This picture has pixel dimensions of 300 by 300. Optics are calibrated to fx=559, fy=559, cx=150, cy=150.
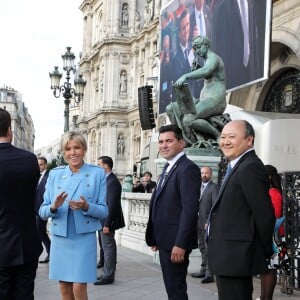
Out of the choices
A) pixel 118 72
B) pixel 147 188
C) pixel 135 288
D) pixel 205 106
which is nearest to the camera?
pixel 135 288

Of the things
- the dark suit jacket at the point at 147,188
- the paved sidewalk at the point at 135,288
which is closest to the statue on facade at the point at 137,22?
the dark suit jacket at the point at 147,188

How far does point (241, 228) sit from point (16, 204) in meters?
1.53

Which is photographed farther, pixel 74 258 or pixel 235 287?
pixel 74 258

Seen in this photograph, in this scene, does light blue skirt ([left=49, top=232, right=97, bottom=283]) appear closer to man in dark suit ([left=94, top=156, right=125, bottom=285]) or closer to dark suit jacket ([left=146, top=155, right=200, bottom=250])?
dark suit jacket ([left=146, top=155, right=200, bottom=250])

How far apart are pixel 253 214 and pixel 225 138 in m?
0.57

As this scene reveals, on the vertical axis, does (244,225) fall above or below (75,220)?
above

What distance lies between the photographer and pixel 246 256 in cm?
351

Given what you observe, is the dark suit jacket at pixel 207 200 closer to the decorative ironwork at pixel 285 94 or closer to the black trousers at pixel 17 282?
the black trousers at pixel 17 282

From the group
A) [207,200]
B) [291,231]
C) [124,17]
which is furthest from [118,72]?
[291,231]

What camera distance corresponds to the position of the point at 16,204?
12.6 feet

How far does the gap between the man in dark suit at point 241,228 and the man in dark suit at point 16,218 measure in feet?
4.15

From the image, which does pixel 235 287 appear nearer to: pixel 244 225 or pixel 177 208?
pixel 244 225

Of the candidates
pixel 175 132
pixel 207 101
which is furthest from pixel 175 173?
pixel 207 101

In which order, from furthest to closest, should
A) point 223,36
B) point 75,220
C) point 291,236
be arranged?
1. point 223,36
2. point 291,236
3. point 75,220
